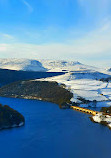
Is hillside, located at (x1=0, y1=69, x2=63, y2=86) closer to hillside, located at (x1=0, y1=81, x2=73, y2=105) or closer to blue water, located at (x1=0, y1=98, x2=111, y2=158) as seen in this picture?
hillside, located at (x1=0, y1=81, x2=73, y2=105)

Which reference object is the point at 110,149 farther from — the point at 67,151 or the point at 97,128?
the point at 97,128

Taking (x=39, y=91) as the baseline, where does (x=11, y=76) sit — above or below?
above

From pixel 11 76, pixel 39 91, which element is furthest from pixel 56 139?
pixel 11 76

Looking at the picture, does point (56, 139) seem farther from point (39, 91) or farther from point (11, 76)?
point (11, 76)

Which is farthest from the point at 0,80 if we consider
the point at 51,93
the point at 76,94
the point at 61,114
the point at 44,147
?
the point at 44,147

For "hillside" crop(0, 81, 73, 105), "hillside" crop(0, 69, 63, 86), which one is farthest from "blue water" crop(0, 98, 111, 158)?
"hillside" crop(0, 69, 63, 86)

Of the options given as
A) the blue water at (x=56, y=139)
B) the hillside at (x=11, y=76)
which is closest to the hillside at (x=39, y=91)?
the hillside at (x=11, y=76)

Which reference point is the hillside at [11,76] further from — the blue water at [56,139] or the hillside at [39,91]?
the blue water at [56,139]

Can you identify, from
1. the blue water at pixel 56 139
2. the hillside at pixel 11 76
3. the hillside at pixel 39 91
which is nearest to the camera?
the blue water at pixel 56 139

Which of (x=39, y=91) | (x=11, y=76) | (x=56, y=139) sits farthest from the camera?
(x=11, y=76)
